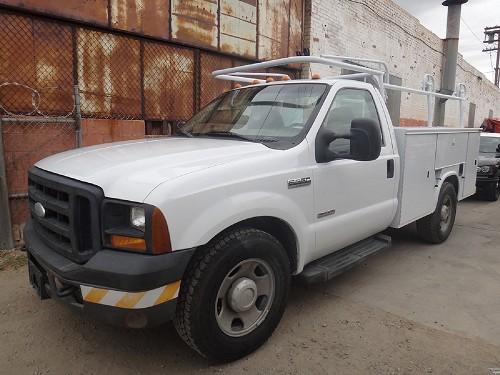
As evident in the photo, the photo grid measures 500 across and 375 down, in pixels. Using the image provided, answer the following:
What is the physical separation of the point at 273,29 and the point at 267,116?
19.8 feet

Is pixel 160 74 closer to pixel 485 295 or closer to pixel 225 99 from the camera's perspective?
pixel 225 99

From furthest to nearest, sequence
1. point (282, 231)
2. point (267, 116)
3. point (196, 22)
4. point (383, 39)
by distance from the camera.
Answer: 1. point (383, 39)
2. point (196, 22)
3. point (267, 116)
4. point (282, 231)

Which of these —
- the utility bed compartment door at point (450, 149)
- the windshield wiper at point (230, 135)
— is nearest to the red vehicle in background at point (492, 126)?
the utility bed compartment door at point (450, 149)

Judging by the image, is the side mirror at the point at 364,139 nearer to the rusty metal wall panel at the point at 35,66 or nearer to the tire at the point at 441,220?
the tire at the point at 441,220

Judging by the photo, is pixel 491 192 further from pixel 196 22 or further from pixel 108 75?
pixel 108 75

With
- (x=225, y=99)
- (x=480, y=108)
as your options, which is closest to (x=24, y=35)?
(x=225, y=99)

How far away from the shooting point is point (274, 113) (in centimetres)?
335

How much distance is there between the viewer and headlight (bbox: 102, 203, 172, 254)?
2137mm

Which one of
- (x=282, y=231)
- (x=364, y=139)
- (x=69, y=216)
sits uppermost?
(x=364, y=139)

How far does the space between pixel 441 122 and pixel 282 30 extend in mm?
10054

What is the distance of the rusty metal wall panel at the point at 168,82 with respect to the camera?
6.54 meters

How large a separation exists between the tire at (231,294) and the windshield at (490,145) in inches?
349

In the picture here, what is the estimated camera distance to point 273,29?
8.68 metres

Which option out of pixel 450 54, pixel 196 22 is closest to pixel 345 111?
pixel 196 22
